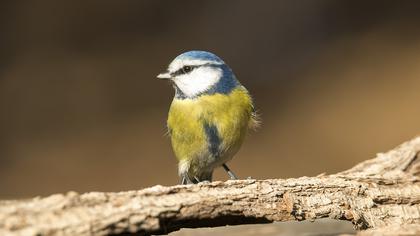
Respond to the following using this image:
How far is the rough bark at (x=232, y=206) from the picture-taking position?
1738 mm

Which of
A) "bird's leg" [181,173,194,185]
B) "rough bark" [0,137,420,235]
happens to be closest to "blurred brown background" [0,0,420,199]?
"bird's leg" [181,173,194,185]

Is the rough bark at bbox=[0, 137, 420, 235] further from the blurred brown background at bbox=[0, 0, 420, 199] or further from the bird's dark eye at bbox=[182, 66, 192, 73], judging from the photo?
the blurred brown background at bbox=[0, 0, 420, 199]

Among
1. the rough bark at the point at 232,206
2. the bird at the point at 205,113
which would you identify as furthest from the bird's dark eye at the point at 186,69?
the rough bark at the point at 232,206

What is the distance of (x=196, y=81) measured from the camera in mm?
2861

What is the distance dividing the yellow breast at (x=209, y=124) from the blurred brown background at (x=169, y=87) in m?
1.68

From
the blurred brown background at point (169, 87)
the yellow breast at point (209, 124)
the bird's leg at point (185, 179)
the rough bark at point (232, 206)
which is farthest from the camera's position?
the blurred brown background at point (169, 87)

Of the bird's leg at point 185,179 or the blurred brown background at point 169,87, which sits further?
the blurred brown background at point 169,87

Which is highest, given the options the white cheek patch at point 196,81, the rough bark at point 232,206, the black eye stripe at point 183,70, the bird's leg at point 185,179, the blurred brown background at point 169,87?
the blurred brown background at point 169,87

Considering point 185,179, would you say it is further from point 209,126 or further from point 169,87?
point 169,87

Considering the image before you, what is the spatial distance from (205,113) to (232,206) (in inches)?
30.9

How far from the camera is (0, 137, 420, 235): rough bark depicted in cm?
174

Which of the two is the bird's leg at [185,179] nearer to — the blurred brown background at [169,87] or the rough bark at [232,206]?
the rough bark at [232,206]

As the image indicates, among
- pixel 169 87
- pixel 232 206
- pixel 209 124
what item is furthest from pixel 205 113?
pixel 169 87

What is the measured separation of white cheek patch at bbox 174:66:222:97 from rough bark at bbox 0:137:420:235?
667 millimetres
